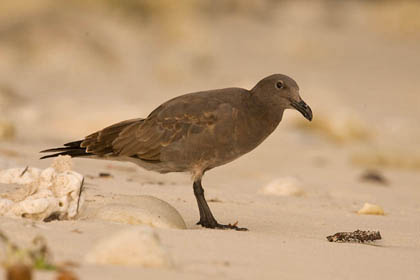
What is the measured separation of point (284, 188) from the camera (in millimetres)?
7137

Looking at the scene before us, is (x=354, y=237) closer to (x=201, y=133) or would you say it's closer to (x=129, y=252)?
(x=201, y=133)

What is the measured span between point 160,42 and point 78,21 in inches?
89.2

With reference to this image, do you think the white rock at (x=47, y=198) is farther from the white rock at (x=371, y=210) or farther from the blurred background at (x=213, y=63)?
the blurred background at (x=213, y=63)

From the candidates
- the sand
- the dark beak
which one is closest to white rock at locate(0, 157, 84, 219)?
the sand

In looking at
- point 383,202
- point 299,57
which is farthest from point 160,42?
point 383,202

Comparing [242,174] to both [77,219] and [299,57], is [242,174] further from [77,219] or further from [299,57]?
[299,57]

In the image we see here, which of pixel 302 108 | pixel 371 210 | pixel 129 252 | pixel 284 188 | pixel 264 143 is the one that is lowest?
pixel 129 252

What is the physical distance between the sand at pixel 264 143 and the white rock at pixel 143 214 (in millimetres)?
94

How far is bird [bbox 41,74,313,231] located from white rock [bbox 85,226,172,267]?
1848mm

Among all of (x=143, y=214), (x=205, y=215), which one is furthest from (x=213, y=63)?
(x=143, y=214)

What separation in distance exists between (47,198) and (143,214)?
57 cm

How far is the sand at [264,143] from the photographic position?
4305 millimetres

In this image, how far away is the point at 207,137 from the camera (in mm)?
5590

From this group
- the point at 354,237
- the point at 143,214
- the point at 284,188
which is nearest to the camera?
the point at 143,214
